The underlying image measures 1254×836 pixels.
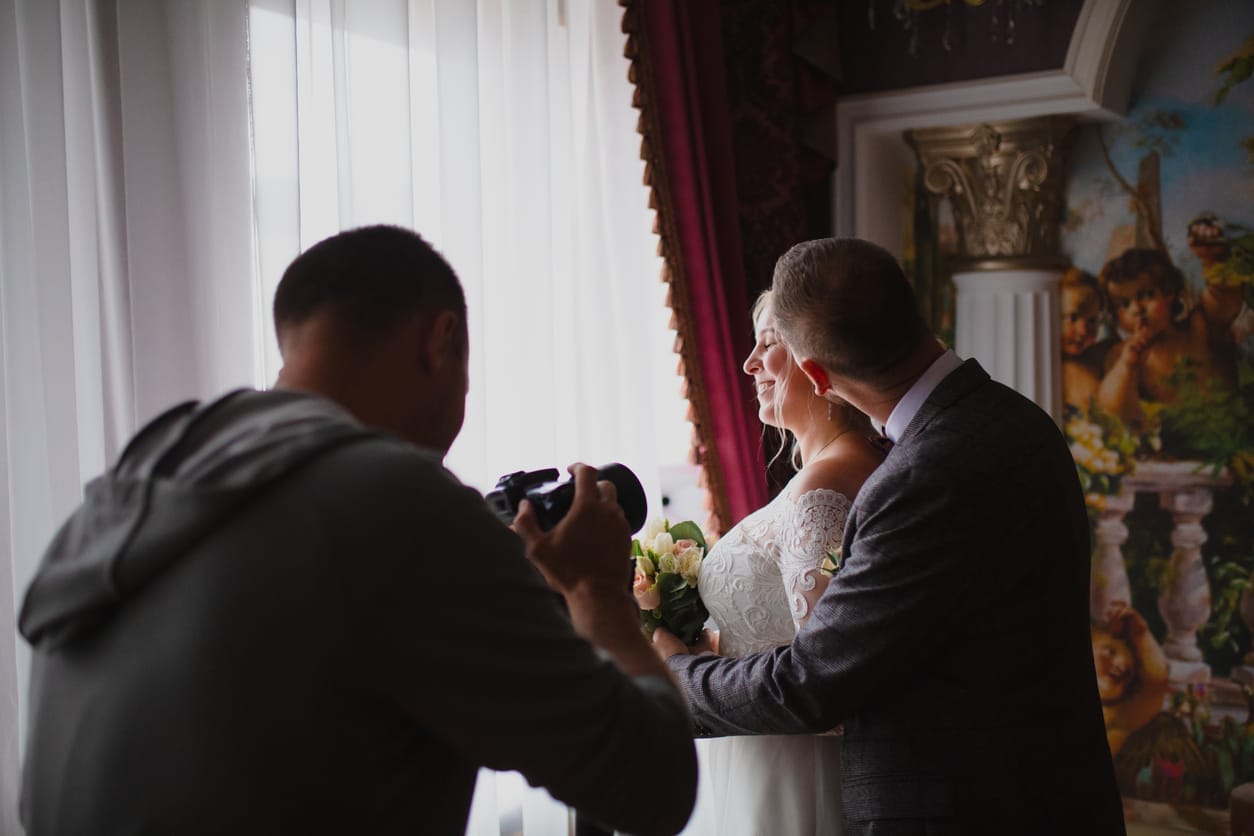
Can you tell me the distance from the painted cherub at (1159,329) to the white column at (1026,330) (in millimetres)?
178

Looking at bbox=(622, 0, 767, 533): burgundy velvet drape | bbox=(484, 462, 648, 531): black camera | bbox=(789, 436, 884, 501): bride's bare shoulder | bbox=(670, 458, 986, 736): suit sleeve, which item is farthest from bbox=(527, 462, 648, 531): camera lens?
bbox=(622, 0, 767, 533): burgundy velvet drape

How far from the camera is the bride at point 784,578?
2377mm

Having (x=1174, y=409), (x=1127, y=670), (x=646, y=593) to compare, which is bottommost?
(x=1127, y=670)

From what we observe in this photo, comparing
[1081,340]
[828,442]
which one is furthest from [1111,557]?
[828,442]

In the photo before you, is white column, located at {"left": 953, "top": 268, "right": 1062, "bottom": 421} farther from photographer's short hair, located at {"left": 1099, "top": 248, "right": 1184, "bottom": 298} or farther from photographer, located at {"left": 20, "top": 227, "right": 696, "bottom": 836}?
photographer, located at {"left": 20, "top": 227, "right": 696, "bottom": 836}

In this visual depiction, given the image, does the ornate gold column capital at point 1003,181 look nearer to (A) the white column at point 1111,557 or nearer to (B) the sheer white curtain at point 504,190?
(A) the white column at point 1111,557

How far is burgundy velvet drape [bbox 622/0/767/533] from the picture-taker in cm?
334

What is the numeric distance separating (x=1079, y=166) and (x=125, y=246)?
3.41 meters

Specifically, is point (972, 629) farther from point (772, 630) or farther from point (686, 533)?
point (686, 533)

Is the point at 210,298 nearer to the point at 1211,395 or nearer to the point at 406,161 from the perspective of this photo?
the point at 406,161

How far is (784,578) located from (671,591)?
270 mm

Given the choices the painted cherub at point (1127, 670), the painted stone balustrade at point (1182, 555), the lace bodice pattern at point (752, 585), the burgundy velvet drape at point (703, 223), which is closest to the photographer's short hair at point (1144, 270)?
the painted stone balustrade at point (1182, 555)

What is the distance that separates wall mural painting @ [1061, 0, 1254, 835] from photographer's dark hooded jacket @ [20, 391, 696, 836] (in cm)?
345

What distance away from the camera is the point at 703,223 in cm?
350
